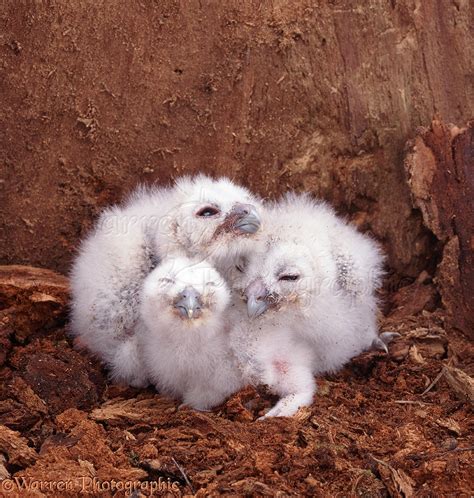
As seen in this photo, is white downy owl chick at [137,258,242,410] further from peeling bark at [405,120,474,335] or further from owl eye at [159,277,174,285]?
peeling bark at [405,120,474,335]

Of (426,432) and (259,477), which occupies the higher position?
(426,432)

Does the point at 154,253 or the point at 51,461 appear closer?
the point at 51,461

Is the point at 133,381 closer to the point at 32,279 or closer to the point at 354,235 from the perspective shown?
the point at 32,279

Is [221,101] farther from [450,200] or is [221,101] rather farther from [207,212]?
[450,200]

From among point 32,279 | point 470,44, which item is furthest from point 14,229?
point 470,44

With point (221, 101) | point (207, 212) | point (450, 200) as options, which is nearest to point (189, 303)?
point (207, 212)

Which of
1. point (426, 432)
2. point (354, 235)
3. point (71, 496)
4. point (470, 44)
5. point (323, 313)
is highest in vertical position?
point (470, 44)

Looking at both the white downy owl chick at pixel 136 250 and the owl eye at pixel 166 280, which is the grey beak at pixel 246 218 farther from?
the owl eye at pixel 166 280
